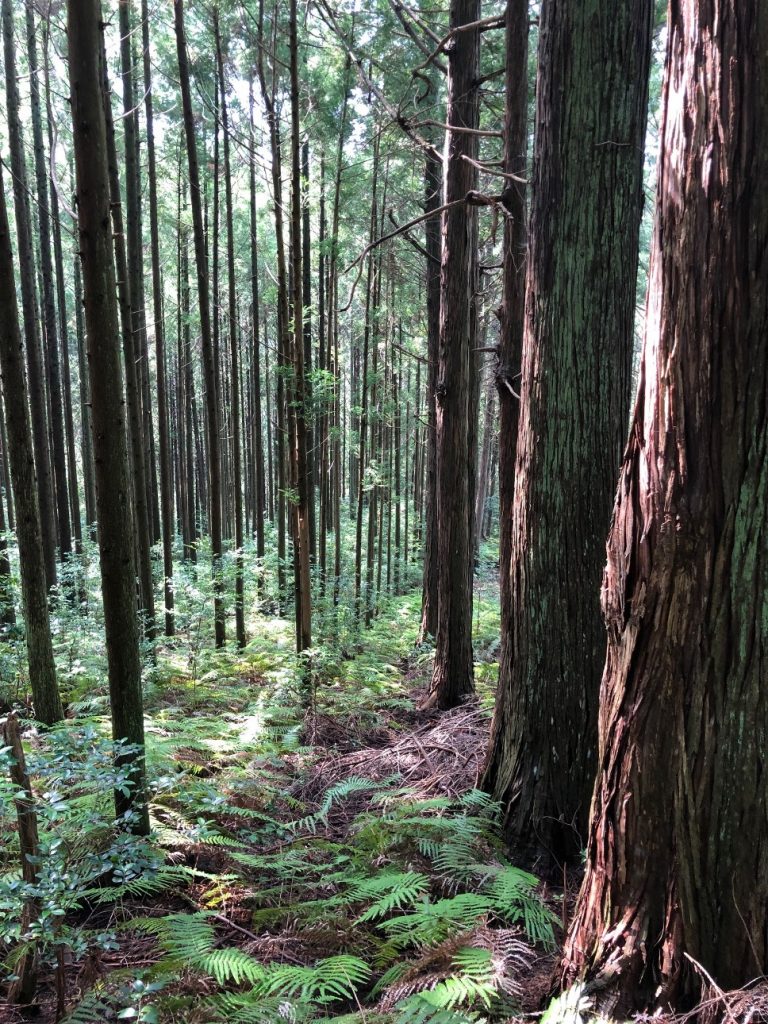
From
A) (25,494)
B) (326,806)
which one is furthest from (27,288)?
(326,806)

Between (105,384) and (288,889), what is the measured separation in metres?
2.88

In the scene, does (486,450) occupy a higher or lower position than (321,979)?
higher

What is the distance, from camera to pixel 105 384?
10.2ft

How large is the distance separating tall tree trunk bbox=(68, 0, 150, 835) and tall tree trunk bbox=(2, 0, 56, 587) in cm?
666

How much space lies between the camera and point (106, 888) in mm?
3166

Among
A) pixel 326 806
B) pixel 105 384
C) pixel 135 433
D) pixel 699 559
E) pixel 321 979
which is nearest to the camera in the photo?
pixel 699 559

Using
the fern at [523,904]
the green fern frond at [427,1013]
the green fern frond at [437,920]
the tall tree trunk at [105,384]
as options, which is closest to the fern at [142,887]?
the tall tree trunk at [105,384]

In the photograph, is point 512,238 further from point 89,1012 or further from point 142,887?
point 89,1012

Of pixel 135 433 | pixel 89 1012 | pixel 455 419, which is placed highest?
pixel 455 419

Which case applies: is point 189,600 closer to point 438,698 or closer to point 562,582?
point 438,698

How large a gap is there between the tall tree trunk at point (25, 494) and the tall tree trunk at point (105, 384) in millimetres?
2919

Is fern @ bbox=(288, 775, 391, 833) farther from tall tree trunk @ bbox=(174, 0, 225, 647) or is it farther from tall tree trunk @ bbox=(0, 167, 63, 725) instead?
tall tree trunk @ bbox=(174, 0, 225, 647)

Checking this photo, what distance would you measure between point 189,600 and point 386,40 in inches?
382

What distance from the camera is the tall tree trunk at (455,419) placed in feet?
19.9
